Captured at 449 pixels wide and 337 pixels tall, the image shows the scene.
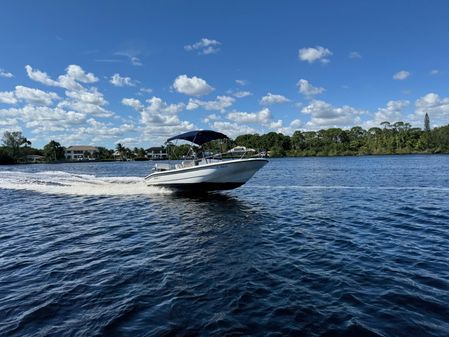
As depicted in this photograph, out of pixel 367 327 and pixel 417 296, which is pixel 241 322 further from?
pixel 417 296

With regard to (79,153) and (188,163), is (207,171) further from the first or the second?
(79,153)

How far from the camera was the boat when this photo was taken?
20312 mm

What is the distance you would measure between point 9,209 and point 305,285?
737 inches

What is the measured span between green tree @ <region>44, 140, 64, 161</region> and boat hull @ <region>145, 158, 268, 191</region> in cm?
15792

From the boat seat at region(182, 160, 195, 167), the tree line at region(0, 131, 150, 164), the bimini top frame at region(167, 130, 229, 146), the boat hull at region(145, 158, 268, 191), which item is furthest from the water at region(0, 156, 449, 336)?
the tree line at region(0, 131, 150, 164)

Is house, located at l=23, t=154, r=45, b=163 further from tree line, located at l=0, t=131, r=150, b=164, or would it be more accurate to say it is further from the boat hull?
the boat hull

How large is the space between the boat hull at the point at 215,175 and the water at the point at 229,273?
428 cm

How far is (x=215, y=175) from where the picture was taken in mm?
20750

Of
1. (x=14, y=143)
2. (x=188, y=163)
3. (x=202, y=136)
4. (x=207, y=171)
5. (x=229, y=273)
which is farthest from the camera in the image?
(x=14, y=143)

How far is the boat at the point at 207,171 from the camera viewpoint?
2031 centimetres

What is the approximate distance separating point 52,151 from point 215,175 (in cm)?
16216

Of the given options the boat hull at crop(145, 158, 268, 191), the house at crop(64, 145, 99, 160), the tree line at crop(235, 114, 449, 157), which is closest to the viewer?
the boat hull at crop(145, 158, 268, 191)

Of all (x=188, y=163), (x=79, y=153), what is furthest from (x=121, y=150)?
(x=188, y=163)

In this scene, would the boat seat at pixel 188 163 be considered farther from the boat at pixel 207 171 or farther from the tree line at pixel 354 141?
the tree line at pixel 354 141
